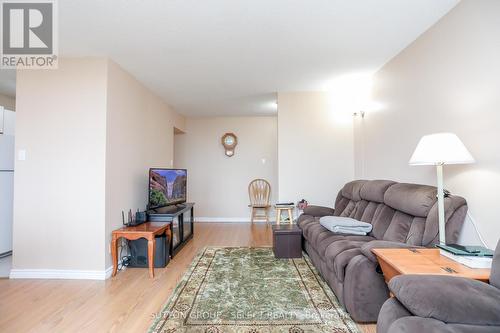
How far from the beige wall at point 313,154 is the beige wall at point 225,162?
169cm

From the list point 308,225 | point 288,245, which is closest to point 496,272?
point 308,225

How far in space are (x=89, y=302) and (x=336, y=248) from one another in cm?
216

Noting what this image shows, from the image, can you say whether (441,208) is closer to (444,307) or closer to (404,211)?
(404,211)

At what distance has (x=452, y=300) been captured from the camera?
981 mm

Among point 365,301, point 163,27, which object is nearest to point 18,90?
point 163,27

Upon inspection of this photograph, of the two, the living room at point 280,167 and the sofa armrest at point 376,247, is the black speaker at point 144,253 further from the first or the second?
the sofa armrest at point 376,247

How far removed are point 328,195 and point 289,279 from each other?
1745 mm

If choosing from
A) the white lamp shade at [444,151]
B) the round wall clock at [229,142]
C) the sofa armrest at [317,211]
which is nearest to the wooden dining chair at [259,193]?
the round wall clock at [229,142]

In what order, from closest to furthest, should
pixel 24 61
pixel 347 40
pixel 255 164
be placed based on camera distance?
pixel 347 40 < pixel 24 61 < pixel 255 164

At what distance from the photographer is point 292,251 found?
307cm

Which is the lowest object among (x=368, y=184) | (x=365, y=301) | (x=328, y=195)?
(x=365, y=301)

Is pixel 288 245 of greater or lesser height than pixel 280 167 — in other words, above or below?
below

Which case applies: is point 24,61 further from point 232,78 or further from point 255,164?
point 255,164

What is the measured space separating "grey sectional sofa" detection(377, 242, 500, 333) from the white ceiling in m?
1.86
